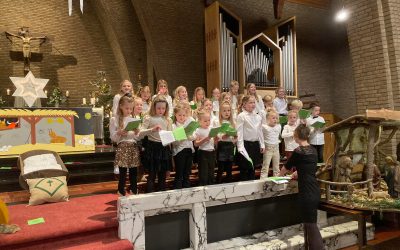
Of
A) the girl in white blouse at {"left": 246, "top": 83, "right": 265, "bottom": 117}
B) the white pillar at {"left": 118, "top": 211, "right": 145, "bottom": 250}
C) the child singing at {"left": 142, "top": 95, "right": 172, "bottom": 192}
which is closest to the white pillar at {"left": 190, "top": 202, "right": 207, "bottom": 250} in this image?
the white pillar at {"left": 118, "top": 211, "right": 145, "bottom": 250}

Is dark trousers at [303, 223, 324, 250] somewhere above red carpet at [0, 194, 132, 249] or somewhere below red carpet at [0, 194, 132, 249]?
below

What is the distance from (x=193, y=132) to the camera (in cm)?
392

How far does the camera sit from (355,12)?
7125 mm

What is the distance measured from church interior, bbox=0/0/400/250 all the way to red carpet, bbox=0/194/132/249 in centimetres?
1

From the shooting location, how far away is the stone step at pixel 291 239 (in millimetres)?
3611

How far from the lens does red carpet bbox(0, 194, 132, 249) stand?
2.96 meters

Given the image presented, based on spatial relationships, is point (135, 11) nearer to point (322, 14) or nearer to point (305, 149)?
point (322, 14)

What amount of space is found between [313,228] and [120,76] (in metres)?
7.87

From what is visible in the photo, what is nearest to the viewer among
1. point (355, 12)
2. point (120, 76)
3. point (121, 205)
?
point (121, 205)

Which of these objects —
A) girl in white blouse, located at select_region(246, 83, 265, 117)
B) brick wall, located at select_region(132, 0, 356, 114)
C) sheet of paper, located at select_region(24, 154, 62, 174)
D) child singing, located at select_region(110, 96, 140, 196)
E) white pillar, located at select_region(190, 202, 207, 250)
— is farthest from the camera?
brick wall, located at select_region(132, 0, 356, 114)

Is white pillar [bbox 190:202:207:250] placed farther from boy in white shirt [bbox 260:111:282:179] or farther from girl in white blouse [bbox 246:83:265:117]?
girl in white blouse [bbox 246:83:265:117]

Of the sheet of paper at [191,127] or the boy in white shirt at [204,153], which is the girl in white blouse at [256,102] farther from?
the sheet of paper at [191,127]

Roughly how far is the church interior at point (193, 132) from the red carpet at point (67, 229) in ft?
0.05

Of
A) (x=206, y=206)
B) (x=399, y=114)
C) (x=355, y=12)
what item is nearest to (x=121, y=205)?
(x=206, y=206)
